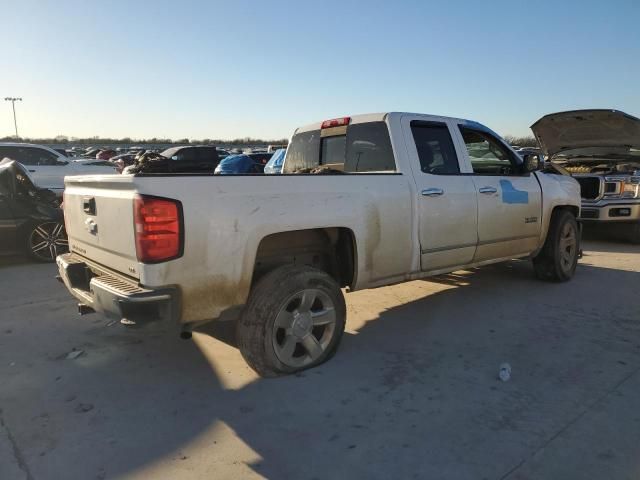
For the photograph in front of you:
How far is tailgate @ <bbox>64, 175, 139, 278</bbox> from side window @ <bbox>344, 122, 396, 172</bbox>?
90.7 inches

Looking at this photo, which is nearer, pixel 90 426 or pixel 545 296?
pixel 90 426

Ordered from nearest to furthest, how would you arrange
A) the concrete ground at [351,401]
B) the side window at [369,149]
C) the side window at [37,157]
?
the concrete ground at [351,401] → the side window at [369,149] → the side window at [37,157]

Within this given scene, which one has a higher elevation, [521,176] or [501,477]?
[521,176]

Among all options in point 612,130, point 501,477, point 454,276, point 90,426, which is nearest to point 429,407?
point 501,477

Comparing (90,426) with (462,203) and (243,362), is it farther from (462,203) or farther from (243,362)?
(462,203)

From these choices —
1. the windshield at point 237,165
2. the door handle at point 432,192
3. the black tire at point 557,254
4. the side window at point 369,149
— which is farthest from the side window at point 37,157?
the black tire at point 557,254

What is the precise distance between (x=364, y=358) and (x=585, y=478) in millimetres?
1790

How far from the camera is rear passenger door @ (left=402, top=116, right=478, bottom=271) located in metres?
4.40

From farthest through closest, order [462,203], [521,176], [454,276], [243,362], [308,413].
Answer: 1. [454,276]
2. [521,176]
3. [462,203]
4. [243,362]
5. [308,413]

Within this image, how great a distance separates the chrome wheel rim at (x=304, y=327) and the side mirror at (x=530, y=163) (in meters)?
3.08

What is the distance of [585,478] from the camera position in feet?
8.07

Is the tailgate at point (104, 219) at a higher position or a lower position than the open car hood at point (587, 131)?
lower

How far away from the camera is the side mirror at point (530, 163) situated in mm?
5496

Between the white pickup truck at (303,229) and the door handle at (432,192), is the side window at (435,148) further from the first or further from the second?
the door handle at (432,192)
